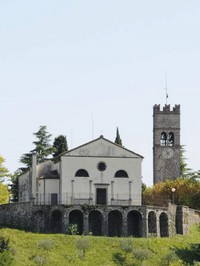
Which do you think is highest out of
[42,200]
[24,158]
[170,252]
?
[24,158]

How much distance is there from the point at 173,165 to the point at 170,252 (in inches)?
1565

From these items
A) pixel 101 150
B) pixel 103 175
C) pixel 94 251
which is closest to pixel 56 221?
pixel 103 175

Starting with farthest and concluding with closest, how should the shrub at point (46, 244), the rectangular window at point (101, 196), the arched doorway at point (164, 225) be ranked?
the rectangular window at point (101, 196), the arched doorway at point (164, 225), the shrub at point (46, 244)

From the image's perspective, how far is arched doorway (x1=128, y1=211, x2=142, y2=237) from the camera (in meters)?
78.9

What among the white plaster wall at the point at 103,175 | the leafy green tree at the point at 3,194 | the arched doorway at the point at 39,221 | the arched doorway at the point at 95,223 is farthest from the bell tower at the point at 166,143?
the arched doorway at the point at 39,221

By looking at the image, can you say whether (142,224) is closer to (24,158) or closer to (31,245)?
(31,245)

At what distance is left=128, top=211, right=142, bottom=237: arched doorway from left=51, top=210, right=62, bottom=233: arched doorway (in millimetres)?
6602

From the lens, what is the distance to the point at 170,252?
72000 millimetres

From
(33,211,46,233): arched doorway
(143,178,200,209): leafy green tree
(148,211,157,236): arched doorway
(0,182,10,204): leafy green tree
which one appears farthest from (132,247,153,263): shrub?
(0,182,10,204): leafy green tree

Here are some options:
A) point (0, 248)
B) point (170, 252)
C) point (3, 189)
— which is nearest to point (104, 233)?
Answer: point (170, 252)

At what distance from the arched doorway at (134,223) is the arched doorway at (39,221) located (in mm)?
8199

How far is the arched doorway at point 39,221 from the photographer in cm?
7750

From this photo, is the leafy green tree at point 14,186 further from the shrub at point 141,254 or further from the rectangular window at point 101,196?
the shrub at point 141,254

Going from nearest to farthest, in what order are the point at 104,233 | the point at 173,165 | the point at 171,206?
1. the point at 104,233
2. the point at 171,206
3. the point at 173,165
